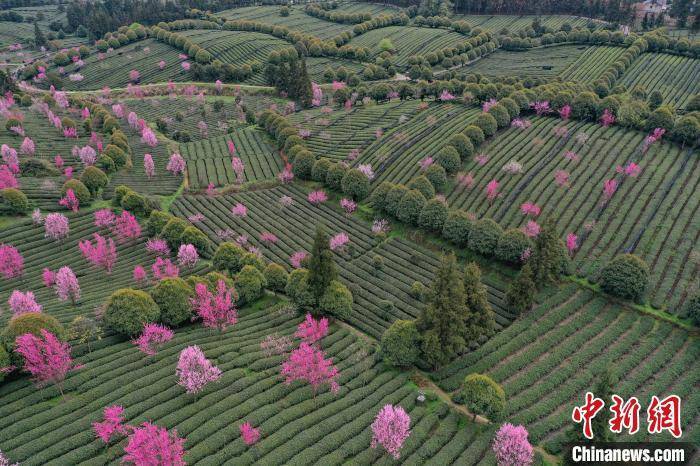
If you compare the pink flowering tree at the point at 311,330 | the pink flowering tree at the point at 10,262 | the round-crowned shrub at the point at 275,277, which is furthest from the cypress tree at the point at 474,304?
the pink flowering tree at the point at 10,262

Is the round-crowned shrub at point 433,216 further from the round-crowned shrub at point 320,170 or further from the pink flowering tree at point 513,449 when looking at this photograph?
the pink flowering tree at point 513,449

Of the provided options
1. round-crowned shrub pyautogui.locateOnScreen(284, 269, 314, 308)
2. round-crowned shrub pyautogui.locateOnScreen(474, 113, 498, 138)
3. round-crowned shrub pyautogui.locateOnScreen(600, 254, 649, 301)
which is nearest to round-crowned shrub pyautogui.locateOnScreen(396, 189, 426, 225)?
round-crowned shrub pyautogui.locateOnScreen(284, 269, 314, 308)

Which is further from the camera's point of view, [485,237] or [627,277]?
[485,237]

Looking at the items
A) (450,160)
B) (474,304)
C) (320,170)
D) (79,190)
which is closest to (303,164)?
(320,170)

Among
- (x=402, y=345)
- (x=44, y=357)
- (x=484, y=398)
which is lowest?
(x=402, y=345)

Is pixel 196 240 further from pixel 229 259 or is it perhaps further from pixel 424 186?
pixel 424 186

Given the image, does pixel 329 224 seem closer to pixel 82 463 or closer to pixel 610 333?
pixel 610 333

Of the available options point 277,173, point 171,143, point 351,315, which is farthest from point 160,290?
point 171,143
